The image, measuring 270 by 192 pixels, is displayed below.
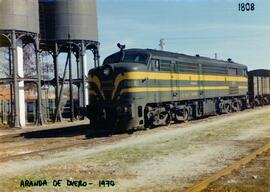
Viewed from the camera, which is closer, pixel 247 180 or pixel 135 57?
pixel 247 180

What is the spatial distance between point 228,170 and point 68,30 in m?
27.5

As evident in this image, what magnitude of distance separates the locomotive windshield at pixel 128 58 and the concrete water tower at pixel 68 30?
13477 millimetres

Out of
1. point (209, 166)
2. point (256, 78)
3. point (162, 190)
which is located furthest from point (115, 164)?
point (256, 78)

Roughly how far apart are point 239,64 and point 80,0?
13459 mm

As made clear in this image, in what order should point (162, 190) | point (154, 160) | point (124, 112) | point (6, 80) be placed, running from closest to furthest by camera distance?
point (162, 190) < point (154, 160) < point (124, 112) < point (6, 80)

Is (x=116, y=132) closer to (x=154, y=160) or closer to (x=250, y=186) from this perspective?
(x=154, y=160)

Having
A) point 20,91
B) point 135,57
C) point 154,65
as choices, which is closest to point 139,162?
point 135,57

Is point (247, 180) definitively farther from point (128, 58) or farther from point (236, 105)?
point (236, 105)

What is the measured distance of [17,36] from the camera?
1213 inches

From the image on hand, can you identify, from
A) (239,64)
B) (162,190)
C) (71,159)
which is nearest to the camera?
(162,190)

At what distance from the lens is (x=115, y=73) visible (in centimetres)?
2000

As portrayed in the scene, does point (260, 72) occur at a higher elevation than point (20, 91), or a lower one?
higher

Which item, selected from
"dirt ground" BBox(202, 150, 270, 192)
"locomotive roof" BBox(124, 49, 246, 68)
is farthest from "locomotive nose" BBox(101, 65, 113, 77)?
"dirt ground" BBox(202, 150, 270, 192)

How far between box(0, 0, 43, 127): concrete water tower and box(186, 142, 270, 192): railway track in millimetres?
19812
